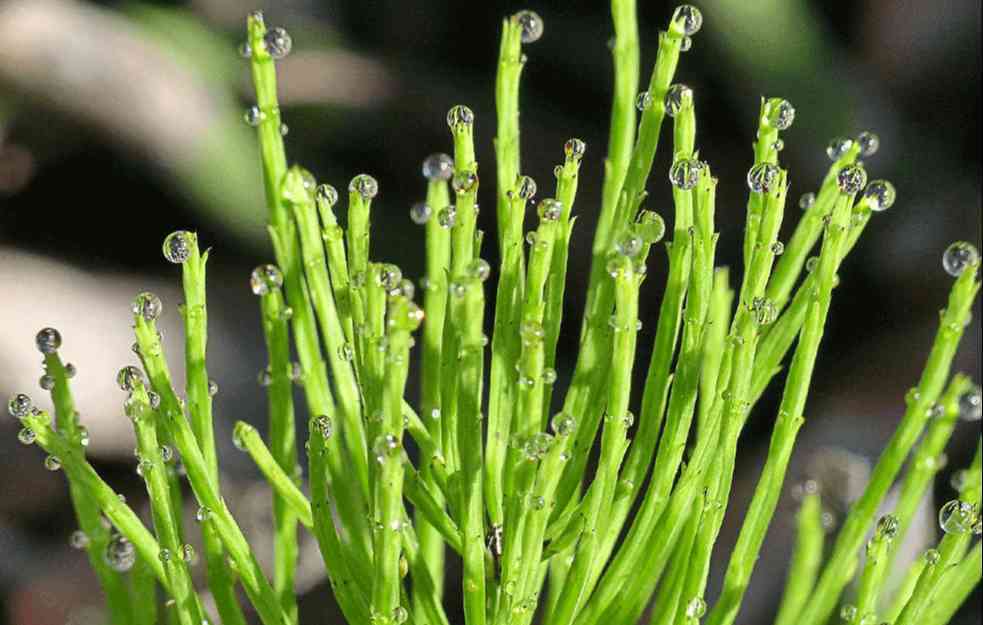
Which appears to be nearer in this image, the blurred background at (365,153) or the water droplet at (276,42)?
the water droplet at (276,42)

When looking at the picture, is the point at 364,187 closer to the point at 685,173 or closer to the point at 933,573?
the point at 685,173

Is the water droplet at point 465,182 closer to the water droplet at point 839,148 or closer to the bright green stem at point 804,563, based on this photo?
the water droplet at point 839,148

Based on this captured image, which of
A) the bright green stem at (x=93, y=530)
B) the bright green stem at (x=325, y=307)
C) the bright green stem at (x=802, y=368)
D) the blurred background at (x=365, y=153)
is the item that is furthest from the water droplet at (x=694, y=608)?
the blurred background at (x=365, y=153)

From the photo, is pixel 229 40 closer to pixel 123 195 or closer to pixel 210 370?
pixel 123 195

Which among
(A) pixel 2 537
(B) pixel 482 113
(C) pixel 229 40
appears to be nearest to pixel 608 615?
(A) pixel 2 537

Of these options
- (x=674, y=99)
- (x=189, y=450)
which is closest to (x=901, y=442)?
(x=674, y=99)
